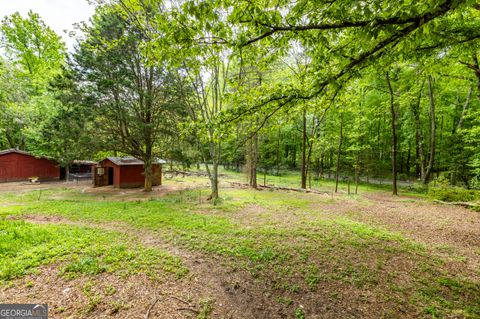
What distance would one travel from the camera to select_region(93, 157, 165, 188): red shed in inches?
627

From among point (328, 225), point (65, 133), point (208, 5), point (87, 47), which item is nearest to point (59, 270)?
point (208, 5)

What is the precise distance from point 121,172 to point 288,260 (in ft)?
52.7

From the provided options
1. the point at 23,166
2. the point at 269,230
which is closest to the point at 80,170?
the point at 23,166

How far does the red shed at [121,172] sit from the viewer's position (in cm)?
1592

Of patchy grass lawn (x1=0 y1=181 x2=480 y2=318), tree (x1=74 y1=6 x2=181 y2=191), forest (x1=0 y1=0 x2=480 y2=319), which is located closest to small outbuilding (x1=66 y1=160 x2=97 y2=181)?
tree (x1=74 y1=6 x2=181 y2=191)

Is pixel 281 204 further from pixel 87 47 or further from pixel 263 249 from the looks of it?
pixel 87 47

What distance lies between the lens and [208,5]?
2.69m

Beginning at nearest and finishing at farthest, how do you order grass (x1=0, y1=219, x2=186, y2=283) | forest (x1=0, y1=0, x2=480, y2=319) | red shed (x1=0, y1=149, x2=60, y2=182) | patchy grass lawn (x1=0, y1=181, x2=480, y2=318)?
forest (x1=0, y1=0, x2=480, y2=319) → patchy grass lawn (x1=0, y1=181, x2=480, y2=318) → grass (x1=0, y1=219, x2=186, y2=283) → red shed (x1=0, y1=149, x2=60, y2=182)

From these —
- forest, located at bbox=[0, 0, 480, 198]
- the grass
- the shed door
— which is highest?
forest, located at bbox=[0, 0, 480, 198]

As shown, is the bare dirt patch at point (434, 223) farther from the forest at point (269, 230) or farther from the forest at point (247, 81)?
the forest at point (247, 81)

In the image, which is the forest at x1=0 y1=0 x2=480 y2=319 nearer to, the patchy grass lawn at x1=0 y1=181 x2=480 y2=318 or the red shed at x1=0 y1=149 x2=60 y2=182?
the patchy grass lawn at x1=0 y1=181 x2=480 y2=318

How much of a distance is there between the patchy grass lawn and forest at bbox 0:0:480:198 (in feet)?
8.68

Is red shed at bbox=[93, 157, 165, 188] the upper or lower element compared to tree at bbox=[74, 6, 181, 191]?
lower

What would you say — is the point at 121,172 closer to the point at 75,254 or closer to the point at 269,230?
the point at 75,254
